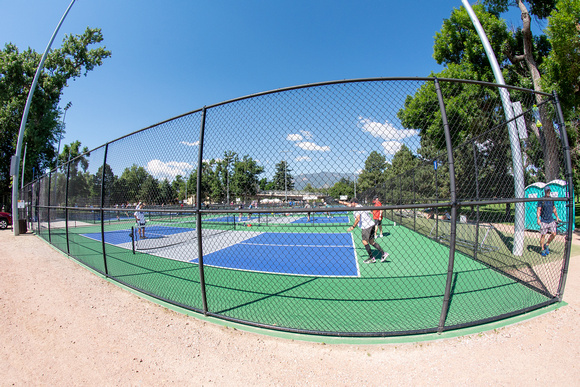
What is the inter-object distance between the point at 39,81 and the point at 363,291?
105ft

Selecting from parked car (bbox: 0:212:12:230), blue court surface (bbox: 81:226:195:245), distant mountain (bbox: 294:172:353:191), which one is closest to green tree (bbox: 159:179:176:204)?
distant mountain (bbox: 294:172:353:191)

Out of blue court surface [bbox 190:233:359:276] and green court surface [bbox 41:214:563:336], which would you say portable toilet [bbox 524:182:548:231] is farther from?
blue court surface [bbox 190:233:359:276]

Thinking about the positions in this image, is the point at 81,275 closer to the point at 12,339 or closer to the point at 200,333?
the point at 12,339

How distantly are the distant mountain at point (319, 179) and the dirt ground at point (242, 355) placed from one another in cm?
188

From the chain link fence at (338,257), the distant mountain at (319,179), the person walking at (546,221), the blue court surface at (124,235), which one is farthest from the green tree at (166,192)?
the person walking at (546,221)

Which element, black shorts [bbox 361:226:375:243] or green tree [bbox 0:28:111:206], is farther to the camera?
green tree [bbox 0:28:111:206]

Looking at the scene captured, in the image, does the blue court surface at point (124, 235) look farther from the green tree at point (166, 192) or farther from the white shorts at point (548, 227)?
the white shorts at point (548, 227)

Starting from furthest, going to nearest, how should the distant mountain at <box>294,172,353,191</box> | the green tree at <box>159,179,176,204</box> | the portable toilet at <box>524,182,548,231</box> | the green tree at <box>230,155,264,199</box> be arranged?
the portable toilet at <box>524,182,548,231</box>
the green tree at <box>159,179,176,204</box>
the green tree at <box>230,155,264,199</box>
the distant mountain at <box>294,172,353,191</box>

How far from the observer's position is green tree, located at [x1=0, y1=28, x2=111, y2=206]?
20.1m

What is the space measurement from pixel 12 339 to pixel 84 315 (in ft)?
2.38

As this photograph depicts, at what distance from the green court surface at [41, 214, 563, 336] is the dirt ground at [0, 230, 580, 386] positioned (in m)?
0.29

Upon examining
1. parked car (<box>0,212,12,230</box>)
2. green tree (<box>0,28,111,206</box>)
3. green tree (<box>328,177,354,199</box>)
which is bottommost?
parked car (<box>0,212,12,230</box>)

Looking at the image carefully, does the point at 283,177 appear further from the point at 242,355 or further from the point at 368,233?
the point at 368,233

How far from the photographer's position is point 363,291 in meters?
4.50
